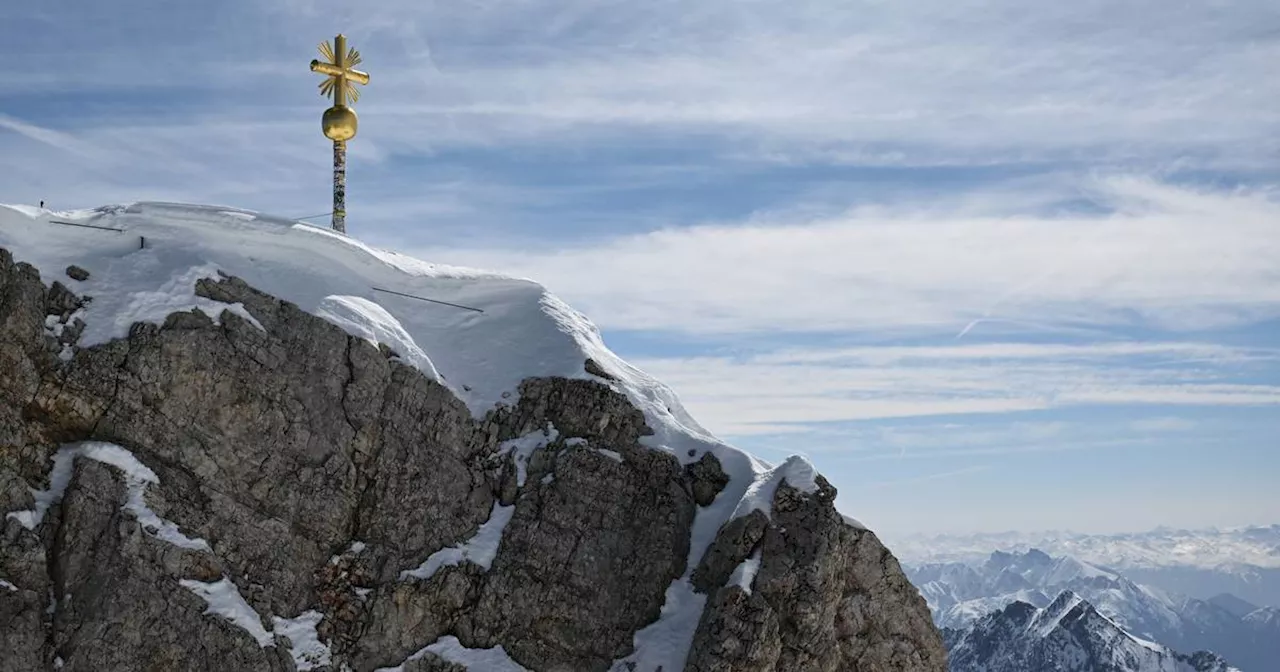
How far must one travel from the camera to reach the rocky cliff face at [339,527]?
35000 millimetres

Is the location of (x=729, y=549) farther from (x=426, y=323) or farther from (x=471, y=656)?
(x=426, y=323)

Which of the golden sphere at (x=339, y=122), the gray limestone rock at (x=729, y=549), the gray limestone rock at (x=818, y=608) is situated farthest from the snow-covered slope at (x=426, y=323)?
the golden sphere at (x=339, y=122)

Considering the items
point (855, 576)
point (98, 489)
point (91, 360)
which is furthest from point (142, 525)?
point (855, 576)

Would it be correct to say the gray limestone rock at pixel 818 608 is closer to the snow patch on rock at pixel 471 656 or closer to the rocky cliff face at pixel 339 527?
the rocky cliff face at pixel 339 527

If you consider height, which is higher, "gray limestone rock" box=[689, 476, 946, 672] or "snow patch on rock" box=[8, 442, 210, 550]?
"snow patch on rock" box=[8, 442, 210, 550]

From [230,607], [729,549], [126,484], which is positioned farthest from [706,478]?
[126,484]

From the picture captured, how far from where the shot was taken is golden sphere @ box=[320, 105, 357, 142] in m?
50.3

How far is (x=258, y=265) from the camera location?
4284 cm

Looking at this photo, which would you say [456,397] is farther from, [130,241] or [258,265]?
[130,241]

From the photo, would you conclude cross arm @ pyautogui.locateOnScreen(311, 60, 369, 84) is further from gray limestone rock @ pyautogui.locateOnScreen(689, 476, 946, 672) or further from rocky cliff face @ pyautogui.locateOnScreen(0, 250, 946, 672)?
gray limestone rock @ pyautogui.locateOnScreen(689, 476, 946, 672)

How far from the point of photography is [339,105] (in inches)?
1993

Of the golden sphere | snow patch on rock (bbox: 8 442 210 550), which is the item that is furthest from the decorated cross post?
Result: snow patch on rock (bbox: 8 442 210 550)

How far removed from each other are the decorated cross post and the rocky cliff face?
10.5 m

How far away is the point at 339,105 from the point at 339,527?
19.7 metres
